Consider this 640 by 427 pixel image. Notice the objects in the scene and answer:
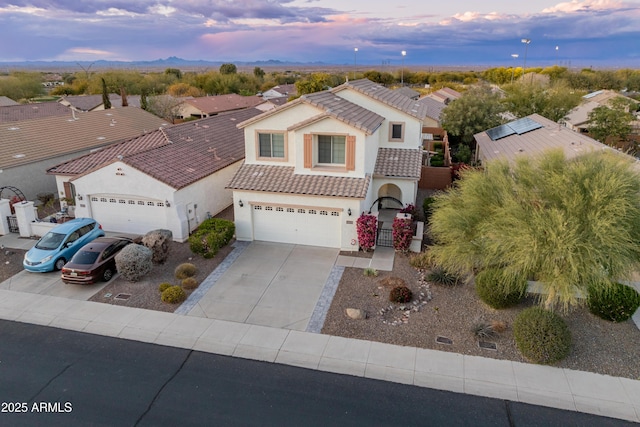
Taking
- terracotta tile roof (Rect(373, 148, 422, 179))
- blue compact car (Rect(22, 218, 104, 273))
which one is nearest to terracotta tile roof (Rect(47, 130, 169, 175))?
blue compact car (Rect(22, 218, 104, 273))

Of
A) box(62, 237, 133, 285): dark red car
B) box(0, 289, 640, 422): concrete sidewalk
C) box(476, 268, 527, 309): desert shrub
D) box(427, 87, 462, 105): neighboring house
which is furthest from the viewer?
box(427, 87, 462, 105): neighboring house

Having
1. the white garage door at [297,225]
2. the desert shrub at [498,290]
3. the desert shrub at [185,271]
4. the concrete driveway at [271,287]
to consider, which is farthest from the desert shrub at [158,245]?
the desert shrub at [498,290]

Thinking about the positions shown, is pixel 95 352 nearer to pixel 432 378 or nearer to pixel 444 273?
pixel 432 378

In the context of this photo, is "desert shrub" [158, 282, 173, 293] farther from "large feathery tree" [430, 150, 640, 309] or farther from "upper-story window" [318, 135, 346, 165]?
"large feathery tree" [430, 150, 640, 309]

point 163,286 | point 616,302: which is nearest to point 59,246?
point 163,286

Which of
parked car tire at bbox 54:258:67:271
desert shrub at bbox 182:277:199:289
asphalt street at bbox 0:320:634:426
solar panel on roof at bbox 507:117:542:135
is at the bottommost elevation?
asphalt street at bbox 0:320:634:426

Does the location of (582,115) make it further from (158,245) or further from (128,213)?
(158,245)

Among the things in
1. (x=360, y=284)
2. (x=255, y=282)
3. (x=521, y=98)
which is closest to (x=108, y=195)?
(x=255, y=282)

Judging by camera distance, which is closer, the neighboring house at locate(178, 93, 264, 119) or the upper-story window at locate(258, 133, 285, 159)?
the upper-story window at locate(258, 133, 285, 159)
